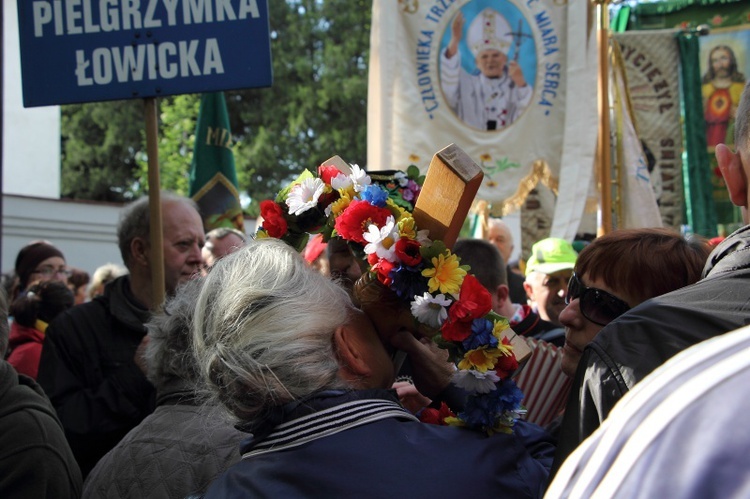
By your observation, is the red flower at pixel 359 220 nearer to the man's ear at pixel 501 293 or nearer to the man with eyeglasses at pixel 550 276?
the man's ear at pixel 501 293

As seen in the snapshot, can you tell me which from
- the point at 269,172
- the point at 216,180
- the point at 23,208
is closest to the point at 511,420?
the point at 216,180

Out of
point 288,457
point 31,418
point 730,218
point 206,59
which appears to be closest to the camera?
point 288,457

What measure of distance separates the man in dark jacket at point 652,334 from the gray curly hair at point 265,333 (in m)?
0.51

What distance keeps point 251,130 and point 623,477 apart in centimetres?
3225

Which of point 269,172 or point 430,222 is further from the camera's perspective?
point 269,172

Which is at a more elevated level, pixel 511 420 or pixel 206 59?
pixel 206 59

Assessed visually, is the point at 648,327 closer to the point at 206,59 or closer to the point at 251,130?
the point at 206,59

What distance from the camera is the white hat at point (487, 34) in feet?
20.1

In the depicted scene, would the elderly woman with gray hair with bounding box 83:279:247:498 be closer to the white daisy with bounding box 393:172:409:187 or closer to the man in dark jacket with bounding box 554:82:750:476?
the white daisy with bounding box 393:172:409:187

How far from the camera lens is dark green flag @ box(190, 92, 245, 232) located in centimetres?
626

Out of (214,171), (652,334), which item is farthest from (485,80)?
(652,334)

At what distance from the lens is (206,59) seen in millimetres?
3477

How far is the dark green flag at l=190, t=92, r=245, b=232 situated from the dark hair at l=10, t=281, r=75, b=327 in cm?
123

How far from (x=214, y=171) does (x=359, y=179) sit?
4372 millimetres
